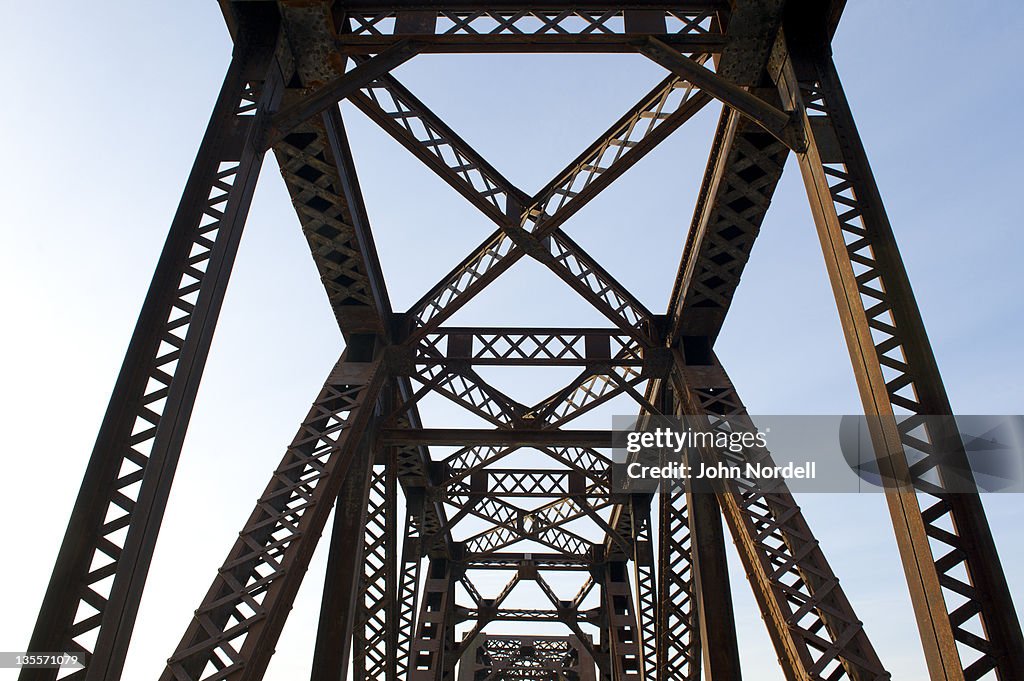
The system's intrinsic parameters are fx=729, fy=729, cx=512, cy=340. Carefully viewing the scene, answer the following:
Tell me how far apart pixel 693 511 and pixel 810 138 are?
6.33 meters

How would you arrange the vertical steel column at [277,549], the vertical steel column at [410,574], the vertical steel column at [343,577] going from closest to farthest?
the vertical steel column at [277,549]
the vertical steel column at [343,577]
the vertical steel column at [410,574]

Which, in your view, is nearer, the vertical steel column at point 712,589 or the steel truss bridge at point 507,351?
the steel truss bridge at point 507,351

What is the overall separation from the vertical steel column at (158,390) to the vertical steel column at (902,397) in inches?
215

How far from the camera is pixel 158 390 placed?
5879 millimetres

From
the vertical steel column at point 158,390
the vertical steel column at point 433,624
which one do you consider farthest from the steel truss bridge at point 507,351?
the vertical steel column at point 433,624

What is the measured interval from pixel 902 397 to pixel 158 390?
5906mm

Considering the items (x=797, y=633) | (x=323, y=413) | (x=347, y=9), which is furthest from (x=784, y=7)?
(x=323, y=413)

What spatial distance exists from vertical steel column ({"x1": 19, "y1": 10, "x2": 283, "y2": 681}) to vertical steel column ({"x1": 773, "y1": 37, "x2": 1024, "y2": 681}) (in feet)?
17.9

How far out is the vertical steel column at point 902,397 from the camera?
16.1 ft

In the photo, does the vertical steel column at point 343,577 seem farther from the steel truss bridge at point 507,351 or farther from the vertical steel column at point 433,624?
the vertical steel column at point 433,624

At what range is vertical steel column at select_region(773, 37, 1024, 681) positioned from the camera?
491cm

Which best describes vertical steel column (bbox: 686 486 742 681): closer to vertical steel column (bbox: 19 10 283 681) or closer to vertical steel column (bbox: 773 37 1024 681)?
vertical steel column (bbox: 773 37 1024 681)

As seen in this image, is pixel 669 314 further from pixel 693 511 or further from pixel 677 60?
pixel 677 60

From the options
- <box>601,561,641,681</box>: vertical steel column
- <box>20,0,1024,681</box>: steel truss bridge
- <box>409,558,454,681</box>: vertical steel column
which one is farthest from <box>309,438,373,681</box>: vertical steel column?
<box>601,561,641,681</box>: vertical steel column
